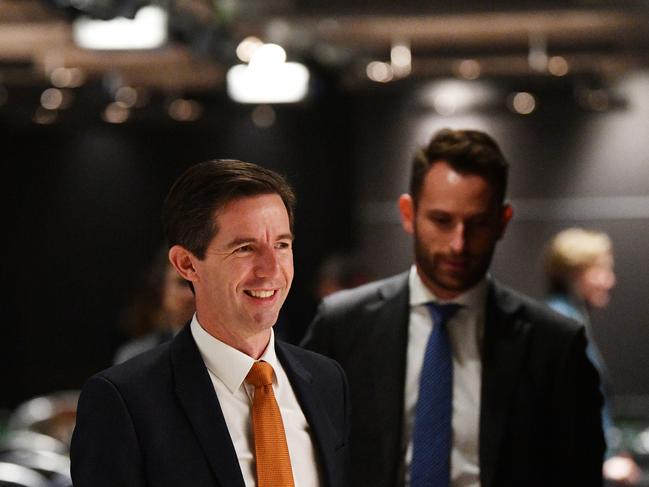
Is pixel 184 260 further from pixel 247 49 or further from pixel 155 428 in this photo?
pixel 247 49

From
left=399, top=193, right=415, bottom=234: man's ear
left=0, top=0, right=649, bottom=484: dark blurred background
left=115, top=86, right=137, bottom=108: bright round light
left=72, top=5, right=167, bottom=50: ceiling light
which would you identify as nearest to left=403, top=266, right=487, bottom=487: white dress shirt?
left=399, top=193, right=415, bottom=234: man's ear

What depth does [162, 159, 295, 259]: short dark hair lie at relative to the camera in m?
1.55

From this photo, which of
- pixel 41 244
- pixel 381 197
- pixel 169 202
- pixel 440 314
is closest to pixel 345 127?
pixel 381 197

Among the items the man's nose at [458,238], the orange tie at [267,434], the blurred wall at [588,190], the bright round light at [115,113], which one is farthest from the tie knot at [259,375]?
the blurred wall at [588,190]

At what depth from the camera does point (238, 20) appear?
805cm

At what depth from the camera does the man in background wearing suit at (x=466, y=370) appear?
7.37 ft

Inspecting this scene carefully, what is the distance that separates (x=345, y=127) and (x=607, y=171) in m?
2.28

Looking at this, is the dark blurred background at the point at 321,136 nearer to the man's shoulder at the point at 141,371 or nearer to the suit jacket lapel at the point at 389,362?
the suit jacket lapel at the point at 389,362

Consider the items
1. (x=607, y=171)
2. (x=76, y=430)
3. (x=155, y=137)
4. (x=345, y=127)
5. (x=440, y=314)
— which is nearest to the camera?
(x=76, y=430)

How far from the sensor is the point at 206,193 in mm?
1553

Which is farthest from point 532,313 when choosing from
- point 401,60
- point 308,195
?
point 308,195

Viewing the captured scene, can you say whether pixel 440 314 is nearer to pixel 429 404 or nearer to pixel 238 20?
pixel 429 404

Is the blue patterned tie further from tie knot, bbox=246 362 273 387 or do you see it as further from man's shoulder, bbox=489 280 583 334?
tie knot, bbox=246 362 273 387

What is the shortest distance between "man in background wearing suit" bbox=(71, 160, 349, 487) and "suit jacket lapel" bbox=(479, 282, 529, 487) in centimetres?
66
